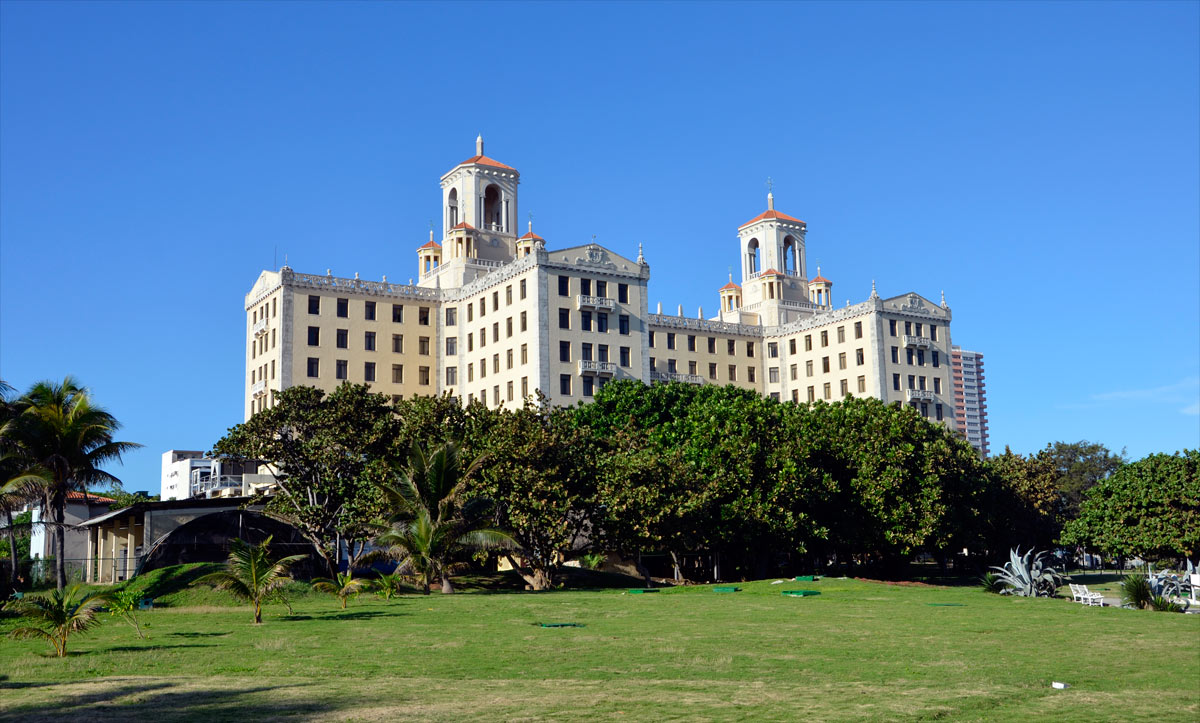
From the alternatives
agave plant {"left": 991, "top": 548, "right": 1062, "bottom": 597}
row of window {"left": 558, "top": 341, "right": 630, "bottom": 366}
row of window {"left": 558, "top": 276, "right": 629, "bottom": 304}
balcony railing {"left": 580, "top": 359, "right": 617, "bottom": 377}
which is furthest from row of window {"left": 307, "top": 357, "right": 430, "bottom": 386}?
agave plant {"left": 991, "top": 548, "right": 1062, "bottom": 597}

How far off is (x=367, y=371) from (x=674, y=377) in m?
27.9

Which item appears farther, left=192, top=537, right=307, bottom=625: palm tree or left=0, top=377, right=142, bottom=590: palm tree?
left=0, top=377, right=142, bottom=590: palm tree

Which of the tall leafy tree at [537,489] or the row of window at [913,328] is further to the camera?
the row of window at [913,328]

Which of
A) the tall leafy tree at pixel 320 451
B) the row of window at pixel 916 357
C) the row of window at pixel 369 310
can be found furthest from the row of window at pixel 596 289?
the tall leafy tree at pixel 320 451

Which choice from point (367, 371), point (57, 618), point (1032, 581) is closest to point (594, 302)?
point (367, 371)

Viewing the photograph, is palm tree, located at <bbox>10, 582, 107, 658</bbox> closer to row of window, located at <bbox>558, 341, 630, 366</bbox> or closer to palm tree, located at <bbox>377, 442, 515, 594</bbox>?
palm tree, located at <bbox>377, 442, 515, 594</bbox>

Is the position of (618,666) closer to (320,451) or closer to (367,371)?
(320,451)

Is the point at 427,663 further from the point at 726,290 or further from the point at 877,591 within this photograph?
the point at 726,290

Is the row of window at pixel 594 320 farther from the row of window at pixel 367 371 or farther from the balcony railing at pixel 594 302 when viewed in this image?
the row of window at pixel 367 371

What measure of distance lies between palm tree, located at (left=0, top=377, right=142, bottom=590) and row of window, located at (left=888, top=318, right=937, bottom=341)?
73.1 meters

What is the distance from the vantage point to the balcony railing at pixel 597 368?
89688 millimetres

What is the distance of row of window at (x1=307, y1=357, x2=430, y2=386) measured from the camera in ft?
301

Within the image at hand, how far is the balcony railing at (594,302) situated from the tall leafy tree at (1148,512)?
44.8 metres

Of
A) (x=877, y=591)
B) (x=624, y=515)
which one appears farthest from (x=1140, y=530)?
(x=624, y=515)
